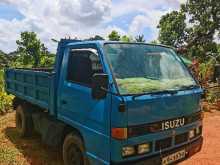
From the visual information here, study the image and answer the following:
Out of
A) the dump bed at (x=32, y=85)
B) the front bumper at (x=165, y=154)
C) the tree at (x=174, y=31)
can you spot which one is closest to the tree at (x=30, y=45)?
the tree at (x=174, y=31)

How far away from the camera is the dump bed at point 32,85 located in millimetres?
6891

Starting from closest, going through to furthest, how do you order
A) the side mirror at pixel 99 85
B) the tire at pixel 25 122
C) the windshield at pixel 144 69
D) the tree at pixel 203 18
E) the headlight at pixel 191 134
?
the side mirror at pixel 99 85
the windshield at pixel 144 69
the headlight at pixel 191 134
the tire at pixel 25 122
the tree at pixel 203 18

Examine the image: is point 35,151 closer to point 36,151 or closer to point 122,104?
point 36,151

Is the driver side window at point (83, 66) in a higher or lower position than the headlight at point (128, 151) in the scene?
higher

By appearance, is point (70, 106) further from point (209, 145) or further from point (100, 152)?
point (209, 145)

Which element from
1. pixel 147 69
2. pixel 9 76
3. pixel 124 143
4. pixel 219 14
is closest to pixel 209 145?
pixel 147 69

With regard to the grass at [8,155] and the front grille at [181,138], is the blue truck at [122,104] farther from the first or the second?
the grass at [8,155]

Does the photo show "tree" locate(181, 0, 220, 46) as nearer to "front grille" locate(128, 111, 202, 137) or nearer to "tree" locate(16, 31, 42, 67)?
"tree" locate(16, 31, 42, 67)

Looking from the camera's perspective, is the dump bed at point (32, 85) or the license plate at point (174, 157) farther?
the dump bed at point (32, 85)

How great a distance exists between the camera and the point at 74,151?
234 inches

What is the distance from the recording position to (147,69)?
5617 mm

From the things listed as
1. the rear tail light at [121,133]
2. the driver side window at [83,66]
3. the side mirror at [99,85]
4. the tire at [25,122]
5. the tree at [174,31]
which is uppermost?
the tree at [174,31]

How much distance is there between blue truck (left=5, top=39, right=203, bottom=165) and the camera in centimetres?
487

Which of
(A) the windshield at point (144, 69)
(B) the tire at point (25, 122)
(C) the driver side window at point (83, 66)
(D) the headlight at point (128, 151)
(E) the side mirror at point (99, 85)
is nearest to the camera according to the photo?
(E) the side mirror at point (99, 85)
